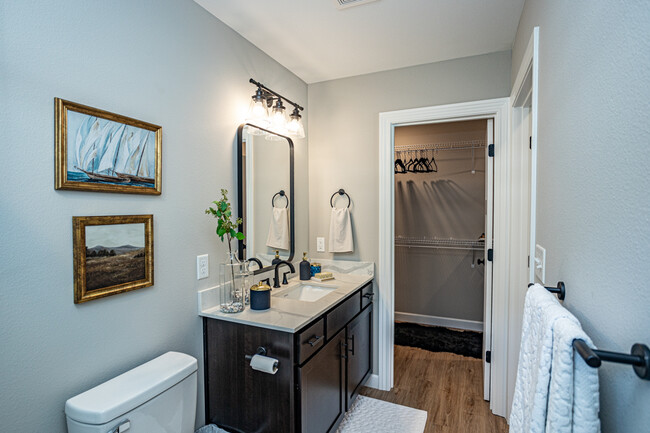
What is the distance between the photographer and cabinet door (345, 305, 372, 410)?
218cm

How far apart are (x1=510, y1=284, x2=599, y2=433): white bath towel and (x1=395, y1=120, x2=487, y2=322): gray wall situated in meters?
2.92

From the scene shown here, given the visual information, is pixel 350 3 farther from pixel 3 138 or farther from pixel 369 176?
pixel 3 138

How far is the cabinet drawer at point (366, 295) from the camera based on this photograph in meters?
2.44

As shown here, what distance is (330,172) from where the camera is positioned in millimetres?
2783

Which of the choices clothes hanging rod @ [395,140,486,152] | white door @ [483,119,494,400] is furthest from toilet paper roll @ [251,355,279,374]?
clothes hanging rod @ [395,140,486,152]

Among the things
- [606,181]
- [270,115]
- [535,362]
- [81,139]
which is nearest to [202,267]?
[81,139]

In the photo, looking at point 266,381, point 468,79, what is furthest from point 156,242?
point 468,79

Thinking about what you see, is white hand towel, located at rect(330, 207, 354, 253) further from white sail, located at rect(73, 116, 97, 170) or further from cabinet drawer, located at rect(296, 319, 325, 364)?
white sail, located at rect(73, 116, 97, 170)

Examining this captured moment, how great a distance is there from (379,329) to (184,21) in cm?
239

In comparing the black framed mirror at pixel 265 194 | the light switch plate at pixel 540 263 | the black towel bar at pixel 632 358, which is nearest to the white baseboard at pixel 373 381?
the black framed mirror at pixel 265 194

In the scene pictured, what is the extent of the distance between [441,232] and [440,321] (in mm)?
1052

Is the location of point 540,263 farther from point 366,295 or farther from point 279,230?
point 279,230

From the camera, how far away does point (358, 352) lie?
2352mm

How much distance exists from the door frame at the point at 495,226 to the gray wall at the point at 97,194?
3.96 ft
